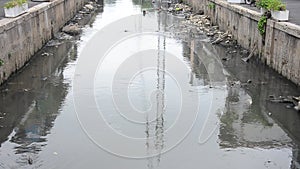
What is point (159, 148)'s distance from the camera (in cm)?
1032

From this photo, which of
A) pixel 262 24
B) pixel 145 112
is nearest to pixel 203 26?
pixel 262 24

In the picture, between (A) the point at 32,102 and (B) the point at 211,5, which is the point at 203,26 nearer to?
(B) the point at 211,5

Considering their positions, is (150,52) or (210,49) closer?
(150,52)

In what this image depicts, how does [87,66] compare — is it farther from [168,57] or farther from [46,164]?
[46,164]

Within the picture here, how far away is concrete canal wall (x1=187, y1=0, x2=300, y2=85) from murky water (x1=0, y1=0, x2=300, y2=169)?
518 mm

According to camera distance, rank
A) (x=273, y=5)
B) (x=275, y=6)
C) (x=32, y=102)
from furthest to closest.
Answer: (x=273, y=5) → (x=275, y=6) → (x=32, y=102)

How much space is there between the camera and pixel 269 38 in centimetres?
1678

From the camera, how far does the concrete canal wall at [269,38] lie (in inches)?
570

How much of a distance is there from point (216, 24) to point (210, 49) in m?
5.73

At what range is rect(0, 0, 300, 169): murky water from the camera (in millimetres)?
9938

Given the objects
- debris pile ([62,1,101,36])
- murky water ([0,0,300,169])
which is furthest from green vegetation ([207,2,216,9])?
debris pile ([62,1,101,36])

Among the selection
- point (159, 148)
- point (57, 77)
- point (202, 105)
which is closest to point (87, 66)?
point (57, 77)

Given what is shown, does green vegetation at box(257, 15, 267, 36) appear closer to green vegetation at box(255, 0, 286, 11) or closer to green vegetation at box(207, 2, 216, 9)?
green vegetation at box(255, 0, 286, 11)

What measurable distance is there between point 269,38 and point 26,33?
9670 millimetres
